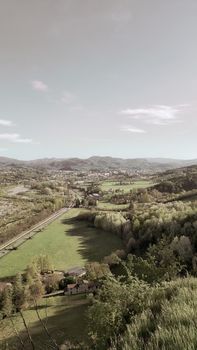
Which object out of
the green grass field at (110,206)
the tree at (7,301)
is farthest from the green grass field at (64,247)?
the green grass field at (110,206)

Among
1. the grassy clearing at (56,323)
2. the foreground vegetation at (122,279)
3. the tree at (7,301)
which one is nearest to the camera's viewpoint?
the foreground vegetation at (122,279)

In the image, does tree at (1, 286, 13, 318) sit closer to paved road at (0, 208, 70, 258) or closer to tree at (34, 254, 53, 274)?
tree at (34, 254, 53, 274)

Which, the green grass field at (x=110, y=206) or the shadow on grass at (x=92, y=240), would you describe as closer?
the shadow on grass at (x=92, y=240)

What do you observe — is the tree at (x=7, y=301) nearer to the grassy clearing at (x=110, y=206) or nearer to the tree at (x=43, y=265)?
the tree at (x=43, y=265)

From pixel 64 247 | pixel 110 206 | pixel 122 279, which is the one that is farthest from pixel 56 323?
pixel 110 206

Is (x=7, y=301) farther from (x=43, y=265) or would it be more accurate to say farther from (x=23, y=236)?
(x=23, y=236)
